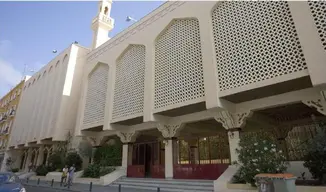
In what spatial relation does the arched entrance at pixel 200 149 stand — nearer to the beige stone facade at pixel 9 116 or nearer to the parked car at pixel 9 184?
the parked car at pixel 9 184

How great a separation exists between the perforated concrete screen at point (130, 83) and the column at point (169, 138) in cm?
201

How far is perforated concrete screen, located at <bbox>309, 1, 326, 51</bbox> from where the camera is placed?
24.7ft

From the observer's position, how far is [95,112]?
644 inches

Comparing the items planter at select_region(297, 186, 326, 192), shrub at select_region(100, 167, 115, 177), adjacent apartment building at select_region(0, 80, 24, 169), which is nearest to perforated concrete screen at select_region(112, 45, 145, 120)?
shrub at select_region(100, 167, 115, 177)

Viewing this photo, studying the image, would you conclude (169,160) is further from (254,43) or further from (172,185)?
(254,43)

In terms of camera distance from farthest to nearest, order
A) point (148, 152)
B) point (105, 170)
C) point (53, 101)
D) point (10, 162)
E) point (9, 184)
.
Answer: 1. point (10, 162)
2. point (53, 101)
3. point (148, 152)
4. point (105, 170)
5. point (9, 184)

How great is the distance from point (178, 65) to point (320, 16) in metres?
6.44

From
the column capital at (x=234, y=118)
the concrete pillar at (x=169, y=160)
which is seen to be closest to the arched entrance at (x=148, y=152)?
the concrete pillar at (x=169, y=160)

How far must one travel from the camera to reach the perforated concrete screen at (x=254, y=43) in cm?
827

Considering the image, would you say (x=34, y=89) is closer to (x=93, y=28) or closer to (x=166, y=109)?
(x=93, y=28)

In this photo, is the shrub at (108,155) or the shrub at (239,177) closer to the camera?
the shrub at (239,177)

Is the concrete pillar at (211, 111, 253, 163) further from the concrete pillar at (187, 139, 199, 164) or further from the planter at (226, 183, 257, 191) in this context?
the concrete pillar at (187, 139, 199, 164)

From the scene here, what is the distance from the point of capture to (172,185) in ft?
36.0

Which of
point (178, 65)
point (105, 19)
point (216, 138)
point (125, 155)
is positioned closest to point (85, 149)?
point (125, 155)
